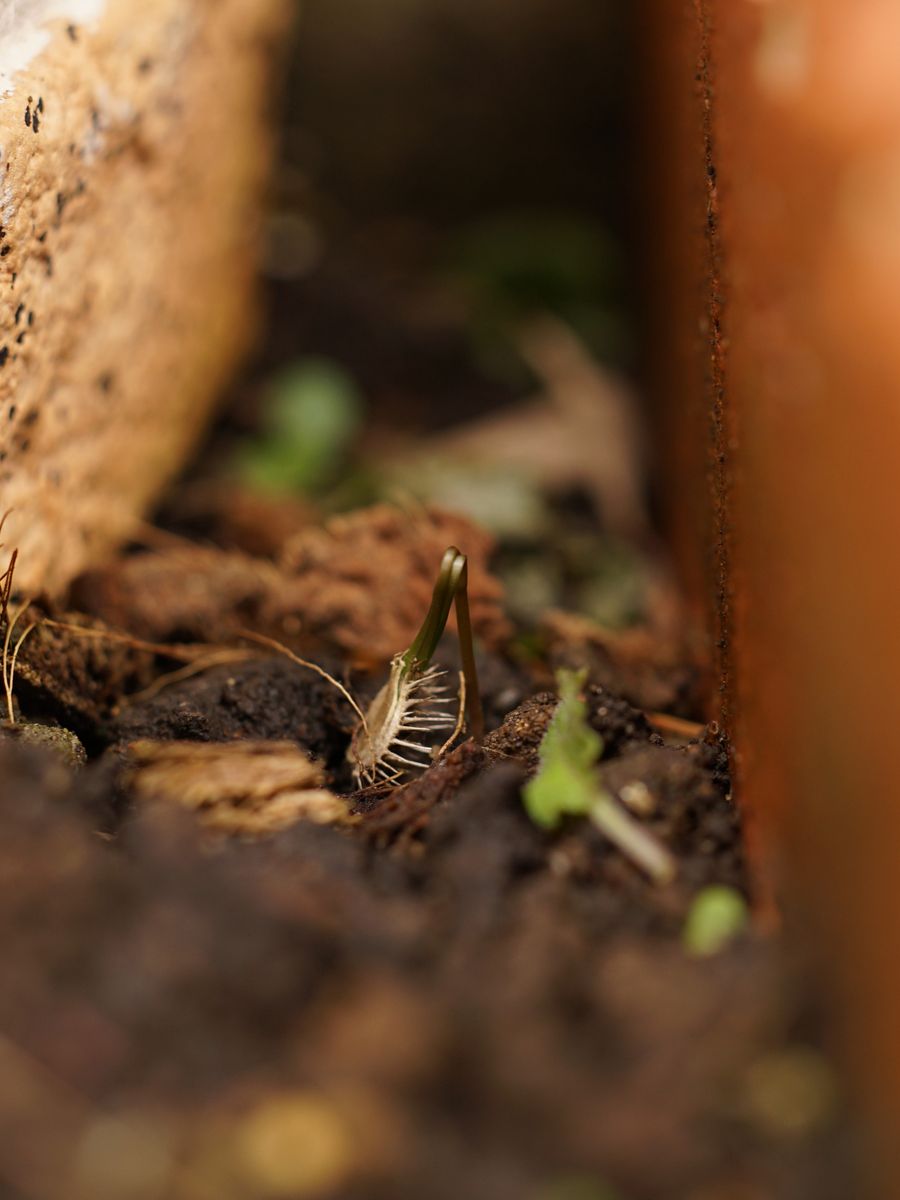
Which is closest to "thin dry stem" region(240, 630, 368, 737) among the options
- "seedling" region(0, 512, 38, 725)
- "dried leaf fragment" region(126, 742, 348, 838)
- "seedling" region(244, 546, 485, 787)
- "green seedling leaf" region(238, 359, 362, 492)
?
"seedling" region(244, 546, 485, 787)

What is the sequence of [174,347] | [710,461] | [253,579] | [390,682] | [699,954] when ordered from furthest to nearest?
[174,347]
[253,579]
[710,461]
[390,682]
[699,954]

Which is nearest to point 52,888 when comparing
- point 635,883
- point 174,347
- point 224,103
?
point 635,883

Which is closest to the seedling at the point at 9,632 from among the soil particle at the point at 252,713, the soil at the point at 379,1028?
the soil particle at the point at 252,713

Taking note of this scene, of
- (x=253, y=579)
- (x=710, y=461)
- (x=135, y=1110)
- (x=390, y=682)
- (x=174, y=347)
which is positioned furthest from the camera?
(x=174, y=347)

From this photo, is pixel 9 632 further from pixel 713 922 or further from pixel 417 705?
pixel 713 922

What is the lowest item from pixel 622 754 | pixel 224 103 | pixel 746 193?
pixel 622 754

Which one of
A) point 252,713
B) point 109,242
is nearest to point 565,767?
point 252,713

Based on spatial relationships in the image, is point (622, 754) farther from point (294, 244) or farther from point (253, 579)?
point (294, 244)
